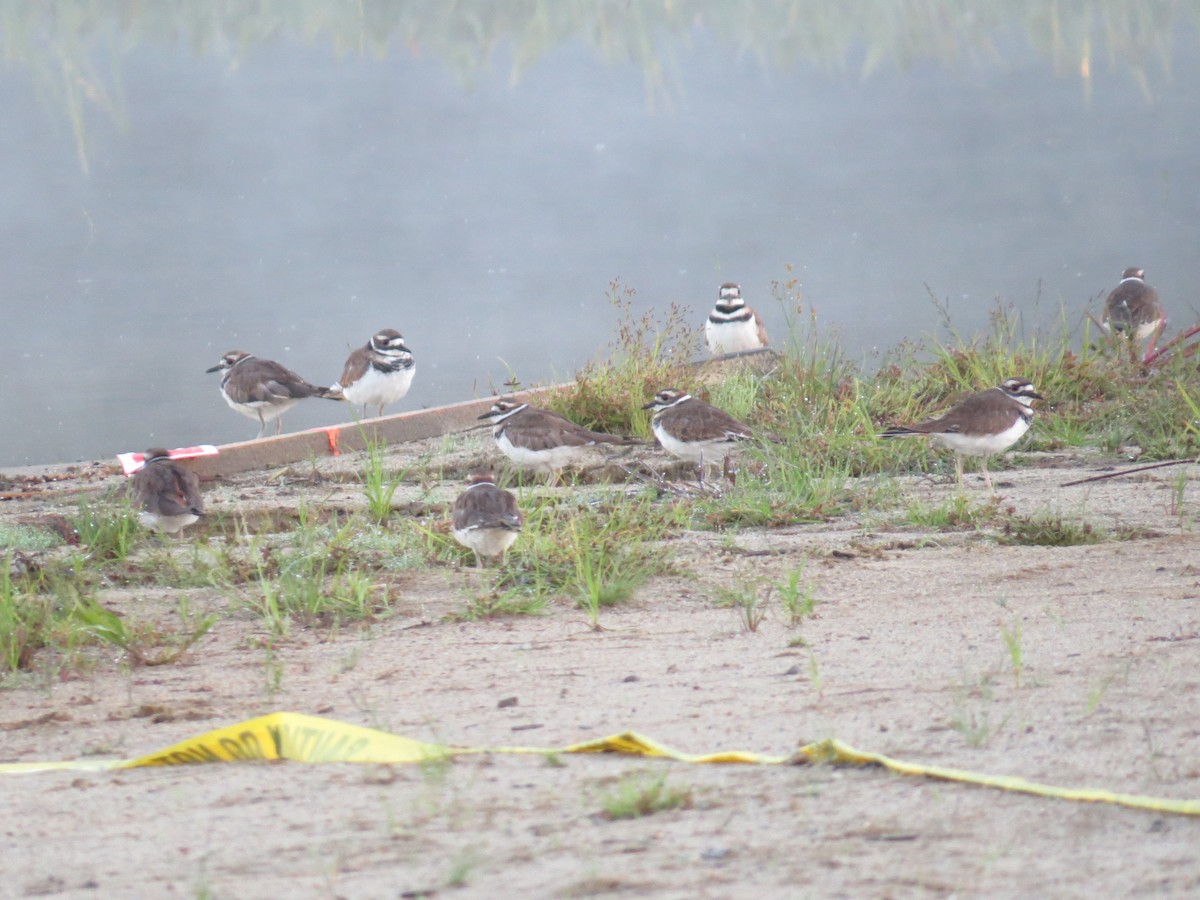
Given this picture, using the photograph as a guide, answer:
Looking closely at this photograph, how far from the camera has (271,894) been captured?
211cm

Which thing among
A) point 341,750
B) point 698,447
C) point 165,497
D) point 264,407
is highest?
point 264,407

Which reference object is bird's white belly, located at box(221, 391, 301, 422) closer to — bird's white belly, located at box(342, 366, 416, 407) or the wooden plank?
bird's white belly, located at box(342, 366, 416, 407)

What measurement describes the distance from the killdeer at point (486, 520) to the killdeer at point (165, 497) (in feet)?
4.68

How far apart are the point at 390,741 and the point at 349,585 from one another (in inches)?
66.1

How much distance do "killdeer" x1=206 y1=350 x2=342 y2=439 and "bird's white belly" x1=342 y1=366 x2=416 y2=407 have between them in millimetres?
186

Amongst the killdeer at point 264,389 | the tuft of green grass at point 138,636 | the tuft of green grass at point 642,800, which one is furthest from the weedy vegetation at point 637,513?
the killdeer at point 264,389

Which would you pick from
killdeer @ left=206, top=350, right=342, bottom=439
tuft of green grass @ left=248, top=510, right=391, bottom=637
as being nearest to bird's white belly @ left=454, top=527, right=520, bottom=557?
tuft of green grass @ left=248, top=510, right=391, bottom=637

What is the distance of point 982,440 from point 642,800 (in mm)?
4419

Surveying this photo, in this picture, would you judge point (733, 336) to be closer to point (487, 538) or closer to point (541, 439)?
point (541, 439)

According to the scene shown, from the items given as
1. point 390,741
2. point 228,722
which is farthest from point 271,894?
point 228,722

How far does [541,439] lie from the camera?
704cm

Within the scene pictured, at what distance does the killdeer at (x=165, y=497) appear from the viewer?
5.72 meters

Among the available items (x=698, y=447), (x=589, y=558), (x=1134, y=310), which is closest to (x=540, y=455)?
(x=698, y=447)

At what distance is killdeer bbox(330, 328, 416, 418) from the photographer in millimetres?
9711
